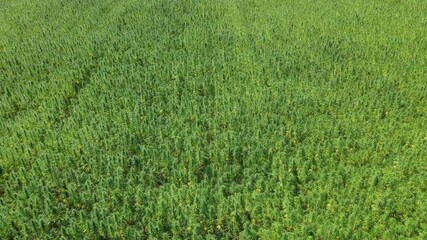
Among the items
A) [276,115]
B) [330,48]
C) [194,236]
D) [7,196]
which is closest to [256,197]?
[194,236]

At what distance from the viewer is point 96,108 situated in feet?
33.5

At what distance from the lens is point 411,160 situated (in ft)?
24.1

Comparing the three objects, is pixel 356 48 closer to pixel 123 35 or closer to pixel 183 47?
pixel 183 47

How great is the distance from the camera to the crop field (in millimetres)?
6664

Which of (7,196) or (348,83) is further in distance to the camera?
(348,83)

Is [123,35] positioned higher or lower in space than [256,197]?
higher

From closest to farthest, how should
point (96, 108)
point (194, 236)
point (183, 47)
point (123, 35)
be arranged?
point (194, 236)
point (96, 108)
point (183, 47)
point (123, 35)

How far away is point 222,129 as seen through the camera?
9.04 m

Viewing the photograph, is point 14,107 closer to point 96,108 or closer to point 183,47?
point 96,108

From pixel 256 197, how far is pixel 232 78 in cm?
497

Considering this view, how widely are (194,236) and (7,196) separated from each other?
3.84m

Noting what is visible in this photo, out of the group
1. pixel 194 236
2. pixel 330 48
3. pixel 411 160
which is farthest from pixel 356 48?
pixel 194 236

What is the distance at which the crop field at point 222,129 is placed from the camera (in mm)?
6664

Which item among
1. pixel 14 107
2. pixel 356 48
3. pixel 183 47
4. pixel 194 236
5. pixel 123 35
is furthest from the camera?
pixel 123 35
